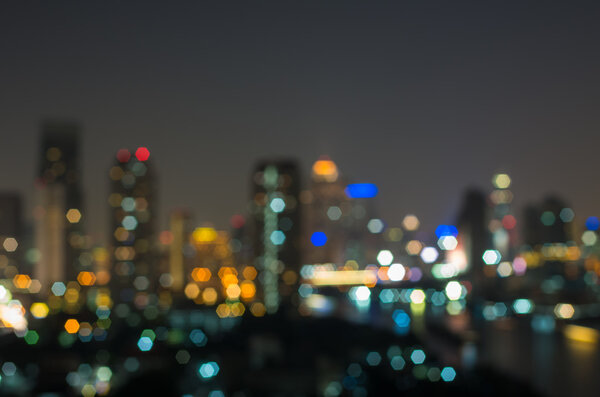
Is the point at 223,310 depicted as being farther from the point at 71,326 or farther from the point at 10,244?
the point at 10,244

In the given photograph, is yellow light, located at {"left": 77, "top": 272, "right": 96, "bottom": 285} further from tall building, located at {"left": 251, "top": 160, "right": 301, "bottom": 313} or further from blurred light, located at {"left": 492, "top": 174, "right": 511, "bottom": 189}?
blurred light, located at {"left": 492, "top": 174, "right": 511, "bottom": 189}

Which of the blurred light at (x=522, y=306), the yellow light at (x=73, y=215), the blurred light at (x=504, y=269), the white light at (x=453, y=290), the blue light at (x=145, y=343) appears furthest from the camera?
the white light at (x=453, y=290)

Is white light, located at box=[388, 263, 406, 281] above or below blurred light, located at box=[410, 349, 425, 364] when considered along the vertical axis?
below

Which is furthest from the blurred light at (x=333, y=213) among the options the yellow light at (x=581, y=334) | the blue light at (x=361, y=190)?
the yellow light at (x=581, y=334)

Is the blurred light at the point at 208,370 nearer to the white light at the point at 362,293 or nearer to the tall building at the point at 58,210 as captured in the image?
the tall building at the point at 58,210

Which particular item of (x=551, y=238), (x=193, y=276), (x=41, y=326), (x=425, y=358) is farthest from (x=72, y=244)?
(x=425, y=358)

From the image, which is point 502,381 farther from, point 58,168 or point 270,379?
point 58,168

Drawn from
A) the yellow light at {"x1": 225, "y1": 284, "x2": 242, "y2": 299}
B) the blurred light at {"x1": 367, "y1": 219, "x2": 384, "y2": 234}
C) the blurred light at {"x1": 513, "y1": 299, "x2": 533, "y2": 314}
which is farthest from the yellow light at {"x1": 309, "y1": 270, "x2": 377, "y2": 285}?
the blurred light at {"x1": 513, "y1": 299, "x2": 533, "y2": 314}
